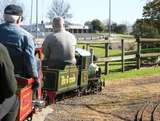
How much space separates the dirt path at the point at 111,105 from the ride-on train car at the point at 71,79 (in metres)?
0.23

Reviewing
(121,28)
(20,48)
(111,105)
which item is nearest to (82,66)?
(111,105)

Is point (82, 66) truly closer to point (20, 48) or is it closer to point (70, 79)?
point (70, 79)

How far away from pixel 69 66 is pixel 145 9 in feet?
99.0

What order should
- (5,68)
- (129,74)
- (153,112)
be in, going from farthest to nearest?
(129,74) < (153,112) < (5,68)

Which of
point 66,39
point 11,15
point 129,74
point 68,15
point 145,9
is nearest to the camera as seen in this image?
point 11,15

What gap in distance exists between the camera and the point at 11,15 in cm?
635

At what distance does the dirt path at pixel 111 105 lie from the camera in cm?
1016

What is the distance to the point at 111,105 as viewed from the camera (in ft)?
38.6

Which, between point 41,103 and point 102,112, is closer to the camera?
point 41,103

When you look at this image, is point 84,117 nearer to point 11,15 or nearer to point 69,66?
point 69,66

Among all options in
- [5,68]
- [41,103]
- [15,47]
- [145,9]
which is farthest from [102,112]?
[145,9]

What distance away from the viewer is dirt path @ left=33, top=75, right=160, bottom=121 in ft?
33.3

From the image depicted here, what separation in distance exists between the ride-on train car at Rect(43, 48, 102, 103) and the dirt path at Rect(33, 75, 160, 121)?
0.76ft

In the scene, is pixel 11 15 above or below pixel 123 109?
above
